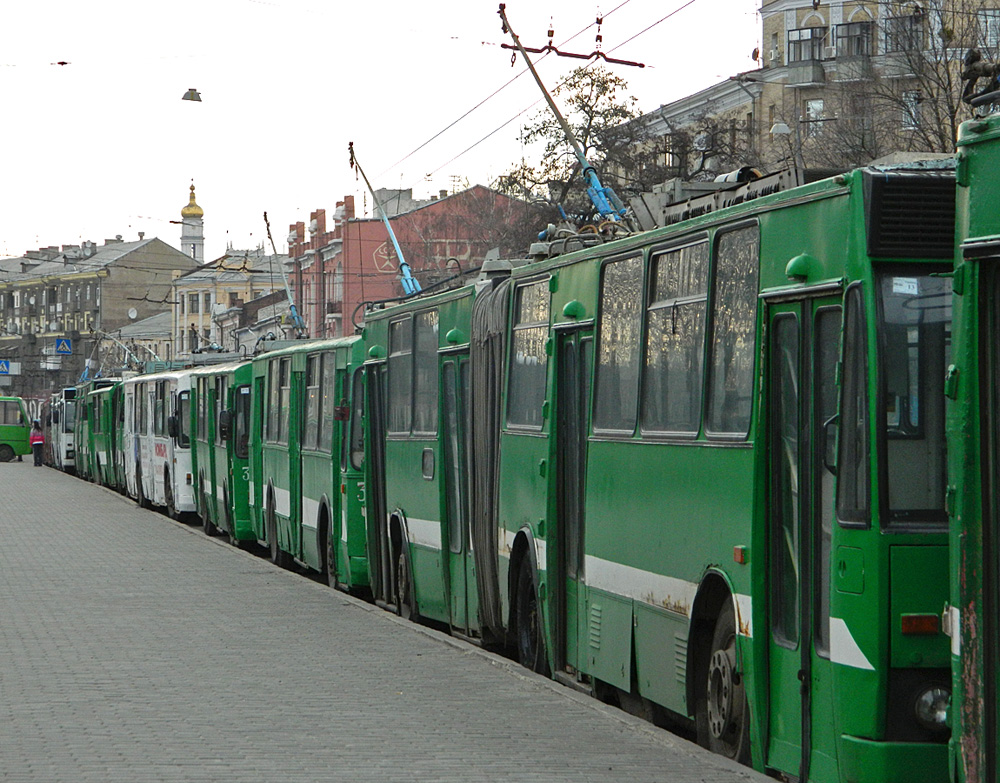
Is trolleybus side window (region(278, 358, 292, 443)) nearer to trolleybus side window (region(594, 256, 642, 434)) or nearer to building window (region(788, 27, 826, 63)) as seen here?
trolleybus side window (region(594, 256, 642, 434))

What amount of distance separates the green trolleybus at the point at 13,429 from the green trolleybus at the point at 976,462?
68.8 meters

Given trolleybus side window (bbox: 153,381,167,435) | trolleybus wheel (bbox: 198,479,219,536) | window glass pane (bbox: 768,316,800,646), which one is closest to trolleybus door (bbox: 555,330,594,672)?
window glass pane (bbox: 768,316,800,646)

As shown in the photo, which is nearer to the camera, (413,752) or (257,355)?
(413,752)

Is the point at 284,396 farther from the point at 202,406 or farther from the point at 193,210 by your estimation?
the point at 193,210

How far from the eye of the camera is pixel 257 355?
80.7ft

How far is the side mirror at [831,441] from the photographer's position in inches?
260

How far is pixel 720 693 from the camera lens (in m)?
8.02

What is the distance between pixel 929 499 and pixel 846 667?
66 centimetres

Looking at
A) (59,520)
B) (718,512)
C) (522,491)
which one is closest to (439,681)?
(522,491)

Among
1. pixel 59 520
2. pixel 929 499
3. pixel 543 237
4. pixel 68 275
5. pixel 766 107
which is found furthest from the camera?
pixel 68 275

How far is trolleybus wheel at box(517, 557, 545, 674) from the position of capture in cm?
1142

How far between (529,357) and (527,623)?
5.66ft

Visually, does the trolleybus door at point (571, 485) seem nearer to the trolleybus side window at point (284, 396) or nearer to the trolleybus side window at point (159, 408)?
the trolleybus side window at point (284, 396)

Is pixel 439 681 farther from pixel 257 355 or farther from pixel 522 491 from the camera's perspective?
pixel 257 355
